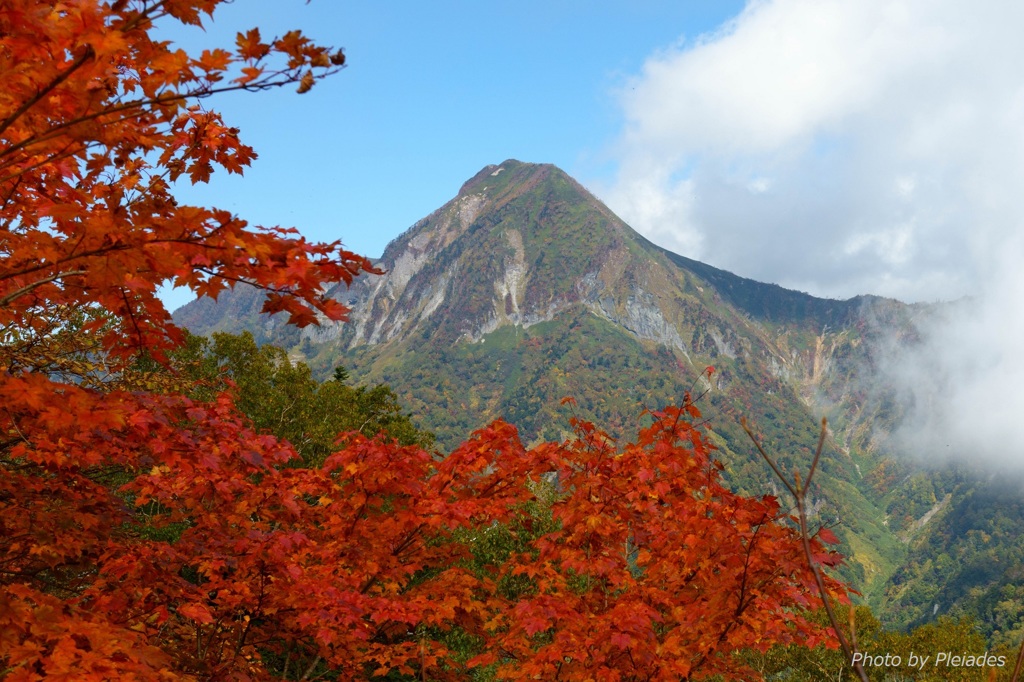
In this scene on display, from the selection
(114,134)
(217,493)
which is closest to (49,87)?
(114,134)

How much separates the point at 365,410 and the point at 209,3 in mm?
35382

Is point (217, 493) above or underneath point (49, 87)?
underneath

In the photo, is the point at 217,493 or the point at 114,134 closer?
the point at 114,134

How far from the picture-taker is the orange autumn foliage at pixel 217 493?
2943 millimetres

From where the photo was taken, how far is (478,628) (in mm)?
7270

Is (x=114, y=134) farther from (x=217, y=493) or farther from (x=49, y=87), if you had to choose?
(x=217, y=493)

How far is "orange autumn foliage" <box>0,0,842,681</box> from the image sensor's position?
294 cm

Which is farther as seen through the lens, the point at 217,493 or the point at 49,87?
the point at 217,493

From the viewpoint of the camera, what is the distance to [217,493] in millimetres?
6715

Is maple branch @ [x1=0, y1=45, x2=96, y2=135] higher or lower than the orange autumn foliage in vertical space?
higher

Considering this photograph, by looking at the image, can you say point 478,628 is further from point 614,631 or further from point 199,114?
point 199,114

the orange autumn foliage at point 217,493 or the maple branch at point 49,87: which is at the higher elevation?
the maple branch at point 49,87

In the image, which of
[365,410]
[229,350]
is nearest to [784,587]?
[229,350]

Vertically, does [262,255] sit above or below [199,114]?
below
